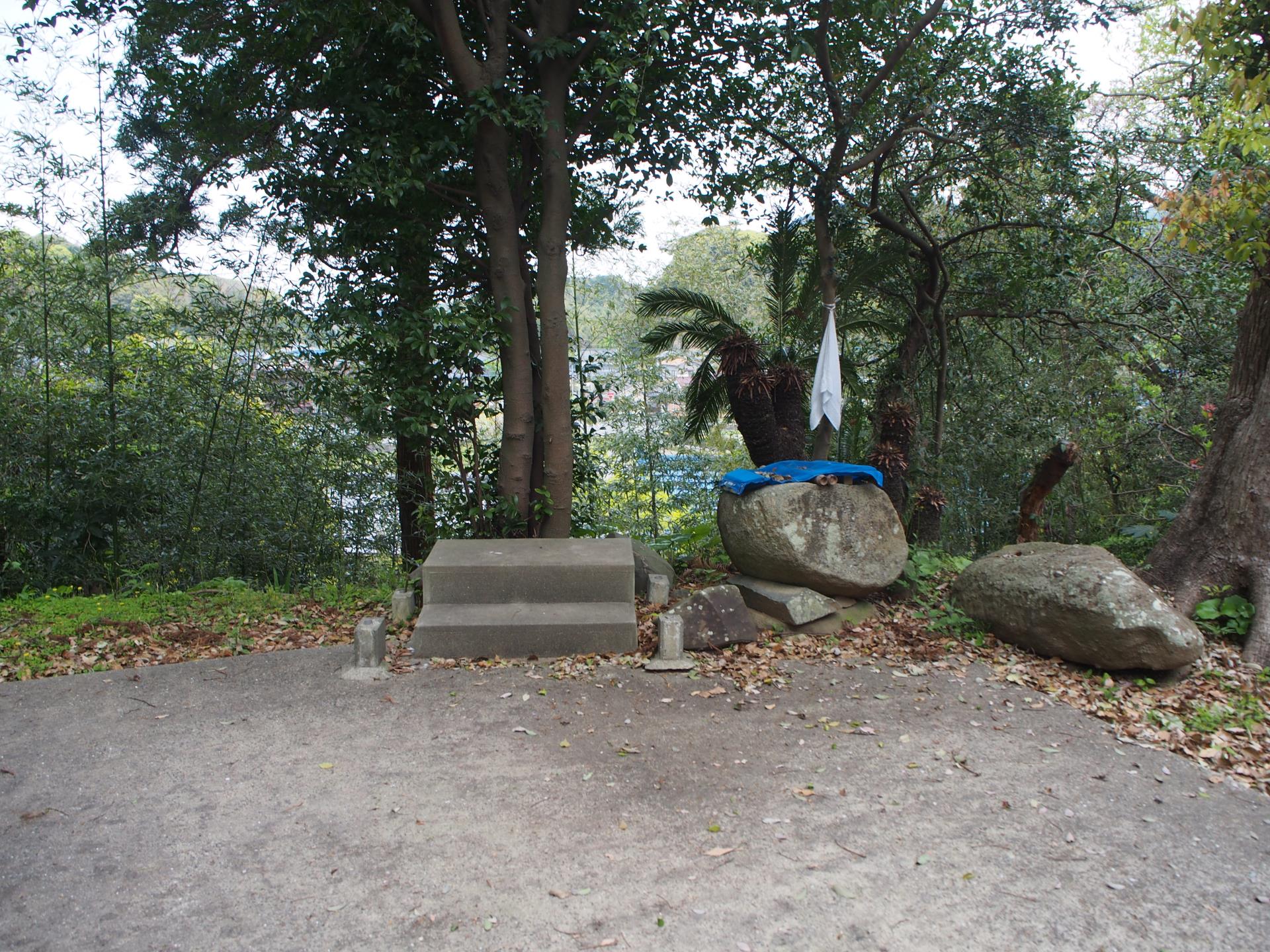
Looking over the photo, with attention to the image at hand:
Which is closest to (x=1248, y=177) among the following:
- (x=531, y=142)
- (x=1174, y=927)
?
(x=1174, y=927)

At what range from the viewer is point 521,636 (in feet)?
16.5

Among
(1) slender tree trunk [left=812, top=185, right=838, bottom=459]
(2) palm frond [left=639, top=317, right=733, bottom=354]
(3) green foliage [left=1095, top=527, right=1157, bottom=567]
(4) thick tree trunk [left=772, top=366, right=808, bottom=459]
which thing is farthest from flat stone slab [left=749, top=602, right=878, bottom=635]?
(2) palm frond [left=639, top=317, right=733, bottom=354]

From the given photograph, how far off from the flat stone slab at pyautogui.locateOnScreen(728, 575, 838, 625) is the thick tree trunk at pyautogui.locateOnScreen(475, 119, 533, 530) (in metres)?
1.96

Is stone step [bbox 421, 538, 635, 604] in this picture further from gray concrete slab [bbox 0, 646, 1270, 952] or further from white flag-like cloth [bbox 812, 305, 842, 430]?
white flag-like cloth [bbox 812, 305, 842, 430]

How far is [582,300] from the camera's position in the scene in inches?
413

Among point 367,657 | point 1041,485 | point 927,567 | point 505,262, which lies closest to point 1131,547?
point 1041,485

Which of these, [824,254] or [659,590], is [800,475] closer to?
[659,590]

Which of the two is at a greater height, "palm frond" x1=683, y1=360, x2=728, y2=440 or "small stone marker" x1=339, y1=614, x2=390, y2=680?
"palm frond" x1=683, y1=360, x2=728, y2=440

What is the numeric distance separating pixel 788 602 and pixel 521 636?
5.67 feet

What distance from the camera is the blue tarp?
5723mm

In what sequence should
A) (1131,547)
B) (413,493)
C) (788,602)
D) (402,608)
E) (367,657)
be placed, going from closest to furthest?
(367,657) < (788,602) < (402,608) < (1131,547) < (413,493)

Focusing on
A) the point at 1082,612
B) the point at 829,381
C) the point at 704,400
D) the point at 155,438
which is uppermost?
the point at 829,381

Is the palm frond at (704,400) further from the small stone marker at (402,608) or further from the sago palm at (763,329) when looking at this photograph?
the small stone marker at (402,608)

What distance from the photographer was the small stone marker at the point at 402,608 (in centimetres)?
570
